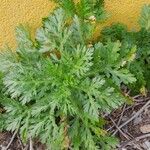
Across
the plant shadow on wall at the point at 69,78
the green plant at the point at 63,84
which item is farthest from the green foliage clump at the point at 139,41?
the green plant at the point at 63,84

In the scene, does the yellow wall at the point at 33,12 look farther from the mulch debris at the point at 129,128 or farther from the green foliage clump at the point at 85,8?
the mulch debris at the point at 129,128

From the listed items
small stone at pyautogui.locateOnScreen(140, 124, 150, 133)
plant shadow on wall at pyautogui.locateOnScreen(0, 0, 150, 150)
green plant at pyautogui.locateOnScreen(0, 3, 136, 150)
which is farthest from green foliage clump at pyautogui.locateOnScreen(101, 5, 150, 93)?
small stone at pyautogui.locateOnScreen(140, 124, 150, 133)

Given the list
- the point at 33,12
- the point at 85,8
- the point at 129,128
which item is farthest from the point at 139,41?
the point at 33,12

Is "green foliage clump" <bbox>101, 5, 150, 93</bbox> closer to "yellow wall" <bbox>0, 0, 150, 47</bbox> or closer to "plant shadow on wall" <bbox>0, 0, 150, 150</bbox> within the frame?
"plant shadow on wall" <bbox>0, 0, 150, 150</bbox>

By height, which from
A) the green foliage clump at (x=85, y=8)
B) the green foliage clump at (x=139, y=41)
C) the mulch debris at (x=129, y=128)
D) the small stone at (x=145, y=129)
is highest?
the green foliage clump at (x=85, y=8)

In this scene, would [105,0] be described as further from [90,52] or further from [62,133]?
[62,133]

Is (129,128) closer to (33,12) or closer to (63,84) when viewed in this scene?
(63,84)
